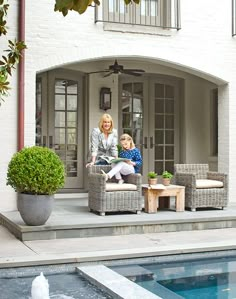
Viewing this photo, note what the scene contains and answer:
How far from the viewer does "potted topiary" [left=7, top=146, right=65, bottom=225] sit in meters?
6.10

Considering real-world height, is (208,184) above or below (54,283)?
above

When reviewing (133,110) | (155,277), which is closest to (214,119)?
(133,110)

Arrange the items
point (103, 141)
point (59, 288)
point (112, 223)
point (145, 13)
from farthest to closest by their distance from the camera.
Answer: point (145, 13), point (103, 141), point (112, 223), point (59, 288)

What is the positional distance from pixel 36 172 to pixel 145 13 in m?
4.34

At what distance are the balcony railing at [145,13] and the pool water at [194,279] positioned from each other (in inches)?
188

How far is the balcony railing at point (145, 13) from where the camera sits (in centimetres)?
866

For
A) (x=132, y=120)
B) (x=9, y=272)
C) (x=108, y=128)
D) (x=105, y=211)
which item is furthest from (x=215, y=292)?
(x=132, y=120)

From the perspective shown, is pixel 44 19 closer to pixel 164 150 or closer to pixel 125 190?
pixel 125 190

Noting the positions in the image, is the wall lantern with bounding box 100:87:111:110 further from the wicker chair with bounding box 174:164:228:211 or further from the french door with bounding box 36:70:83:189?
the wicker chair with bounding box 174:164:228:211

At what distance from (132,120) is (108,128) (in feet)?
8.35

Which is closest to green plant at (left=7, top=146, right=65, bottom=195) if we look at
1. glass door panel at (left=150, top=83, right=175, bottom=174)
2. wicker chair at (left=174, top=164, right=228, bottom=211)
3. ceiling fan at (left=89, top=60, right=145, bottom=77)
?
wicker chair at (left=174, top=164, right=228, bottom=211)

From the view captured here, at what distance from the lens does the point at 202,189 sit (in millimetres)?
7773

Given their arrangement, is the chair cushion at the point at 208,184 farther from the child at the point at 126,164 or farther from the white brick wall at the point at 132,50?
the white brick wall at the point at 132,50

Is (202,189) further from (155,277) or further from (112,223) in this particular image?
(155,277)
